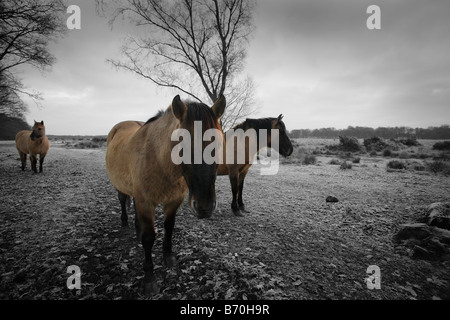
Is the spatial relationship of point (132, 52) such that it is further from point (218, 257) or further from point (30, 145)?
point (218, 257)

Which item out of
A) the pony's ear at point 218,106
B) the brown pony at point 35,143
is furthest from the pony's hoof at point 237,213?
the brown pony at point 35,143

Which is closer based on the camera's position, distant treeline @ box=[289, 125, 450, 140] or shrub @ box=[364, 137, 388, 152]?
shrub @ box=[364, 137, 388, 152]

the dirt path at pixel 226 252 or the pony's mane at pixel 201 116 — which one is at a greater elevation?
the pony's mane at pixel 201 116

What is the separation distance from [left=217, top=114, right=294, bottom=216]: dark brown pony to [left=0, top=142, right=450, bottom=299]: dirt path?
594mm

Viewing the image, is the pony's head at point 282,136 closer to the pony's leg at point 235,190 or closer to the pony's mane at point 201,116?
the pony's leg at point 235,190

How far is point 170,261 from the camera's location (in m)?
3.26

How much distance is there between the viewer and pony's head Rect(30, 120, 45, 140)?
9.61 metres

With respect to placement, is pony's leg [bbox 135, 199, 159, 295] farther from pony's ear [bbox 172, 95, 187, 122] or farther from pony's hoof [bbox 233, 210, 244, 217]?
pony's hoof [bbox 233, 210, 244, 217]

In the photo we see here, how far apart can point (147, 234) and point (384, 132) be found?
14586 cm

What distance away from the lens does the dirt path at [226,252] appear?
8.90 feet

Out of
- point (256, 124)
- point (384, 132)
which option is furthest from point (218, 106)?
point (384, 132)

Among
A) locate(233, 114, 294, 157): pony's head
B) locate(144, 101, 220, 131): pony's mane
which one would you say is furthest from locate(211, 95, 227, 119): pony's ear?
locate(233, 114, 294, 157): pony's head
